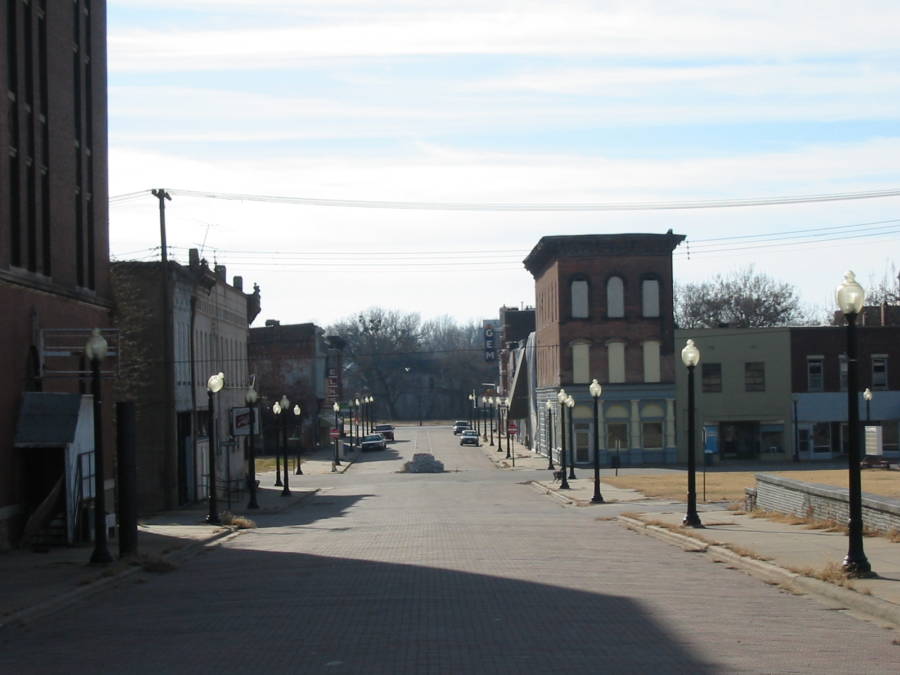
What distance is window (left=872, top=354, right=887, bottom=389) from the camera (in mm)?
74000

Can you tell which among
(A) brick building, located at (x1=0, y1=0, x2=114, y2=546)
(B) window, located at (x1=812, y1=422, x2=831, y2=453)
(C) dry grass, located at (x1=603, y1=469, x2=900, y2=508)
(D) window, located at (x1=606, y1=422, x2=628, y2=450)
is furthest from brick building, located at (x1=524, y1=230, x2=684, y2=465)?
(A) brick building, located at (x1=0, y1=0, x2=114, y2=546)

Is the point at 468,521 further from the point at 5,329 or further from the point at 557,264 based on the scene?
the point at 557,264

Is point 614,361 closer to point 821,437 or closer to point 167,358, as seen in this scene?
point 821,437

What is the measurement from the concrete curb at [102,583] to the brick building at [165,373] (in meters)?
12.7

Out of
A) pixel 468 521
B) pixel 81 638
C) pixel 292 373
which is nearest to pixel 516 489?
pixel 468 521

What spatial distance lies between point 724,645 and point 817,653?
851mm

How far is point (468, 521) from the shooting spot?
3183cm

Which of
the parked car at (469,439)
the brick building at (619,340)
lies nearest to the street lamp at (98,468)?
the brick building at (619,340)

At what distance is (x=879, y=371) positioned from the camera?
243 feet

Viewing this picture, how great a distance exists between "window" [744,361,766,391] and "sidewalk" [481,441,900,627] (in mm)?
39661

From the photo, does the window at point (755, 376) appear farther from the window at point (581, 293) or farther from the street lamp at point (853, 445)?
the street lamp at point (853, 445)

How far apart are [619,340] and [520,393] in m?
24.8

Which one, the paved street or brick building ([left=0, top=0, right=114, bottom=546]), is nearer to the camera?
the paved street

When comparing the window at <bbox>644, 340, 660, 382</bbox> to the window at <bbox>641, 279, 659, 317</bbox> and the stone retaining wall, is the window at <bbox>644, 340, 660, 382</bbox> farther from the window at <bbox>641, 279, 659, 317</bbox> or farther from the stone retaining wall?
the stone retaining wall
